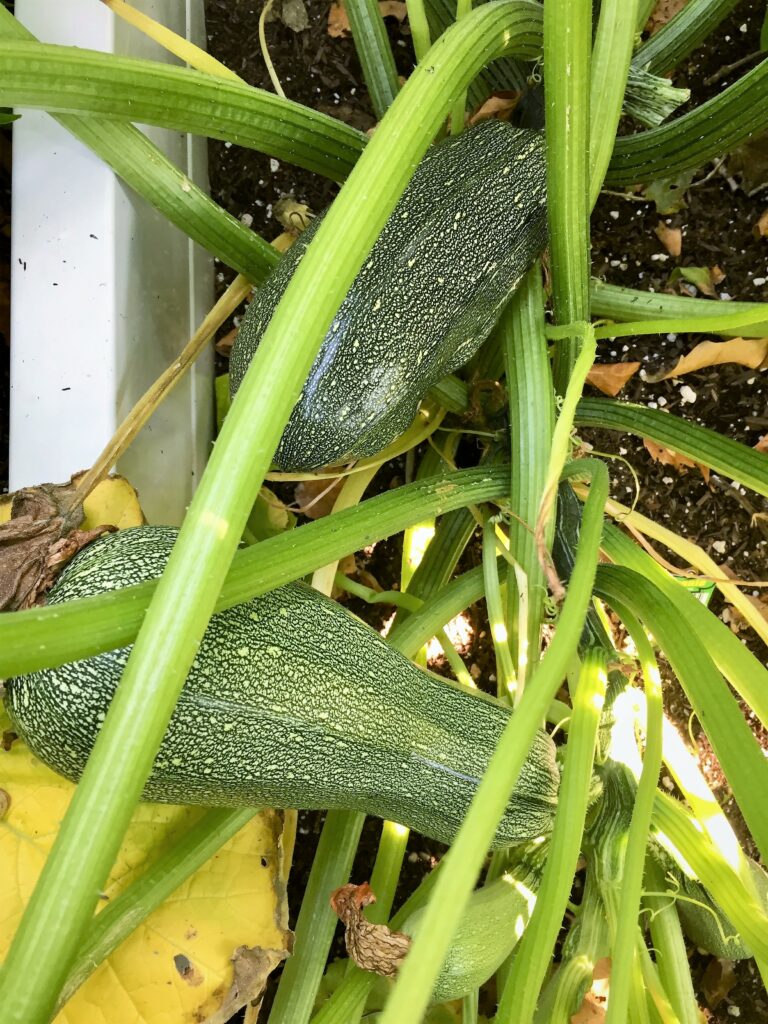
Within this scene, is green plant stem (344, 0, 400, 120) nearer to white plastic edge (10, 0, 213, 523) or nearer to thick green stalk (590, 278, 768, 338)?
white plastic edge (10, 0, 213, 523)

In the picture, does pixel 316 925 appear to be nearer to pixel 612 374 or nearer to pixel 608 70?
pixel 612 374

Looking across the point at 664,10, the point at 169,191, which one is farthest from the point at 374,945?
the point at 664,10

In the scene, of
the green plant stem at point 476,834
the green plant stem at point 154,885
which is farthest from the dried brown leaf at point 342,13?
the green plant stem at point 154,885

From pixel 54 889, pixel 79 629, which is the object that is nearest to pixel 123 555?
pixel 79 629

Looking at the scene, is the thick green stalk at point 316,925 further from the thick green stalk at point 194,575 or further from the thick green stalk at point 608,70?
the thick green stalk at point 608,70

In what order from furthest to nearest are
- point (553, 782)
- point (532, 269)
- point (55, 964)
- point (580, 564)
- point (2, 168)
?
1. point (2, 168)
2. point (532, 269)
3. point (553, 782)
4. point (580, 564)
5. point (55, 964)

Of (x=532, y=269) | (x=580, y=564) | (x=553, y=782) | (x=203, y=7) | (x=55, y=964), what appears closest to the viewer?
(x=55, y=964)

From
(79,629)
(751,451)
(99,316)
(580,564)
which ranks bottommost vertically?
(79,629)

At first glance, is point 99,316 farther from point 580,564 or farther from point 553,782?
point 553,782
